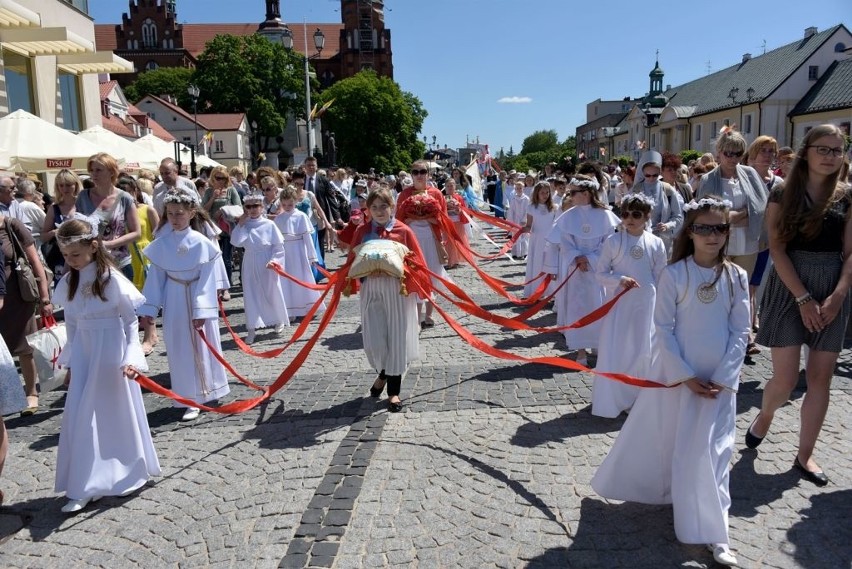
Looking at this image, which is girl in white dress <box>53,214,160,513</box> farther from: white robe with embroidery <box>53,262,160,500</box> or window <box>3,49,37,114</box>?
window <box>3,49,37,114</box>

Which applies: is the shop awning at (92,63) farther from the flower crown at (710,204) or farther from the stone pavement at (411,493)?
the flower crown at (710,204)

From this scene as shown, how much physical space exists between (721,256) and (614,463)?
1293 millimetres

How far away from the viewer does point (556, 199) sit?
1251 cm

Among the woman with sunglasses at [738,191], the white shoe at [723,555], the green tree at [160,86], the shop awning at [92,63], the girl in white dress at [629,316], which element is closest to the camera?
the white shoe at [723,555]

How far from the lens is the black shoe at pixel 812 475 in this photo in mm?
4273

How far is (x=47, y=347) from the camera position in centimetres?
588

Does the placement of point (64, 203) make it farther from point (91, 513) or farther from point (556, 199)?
point (556, 199)

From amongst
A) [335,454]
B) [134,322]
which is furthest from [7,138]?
[335,454]

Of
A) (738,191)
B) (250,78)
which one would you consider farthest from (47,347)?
(250,78)

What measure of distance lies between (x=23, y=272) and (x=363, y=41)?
345 feet

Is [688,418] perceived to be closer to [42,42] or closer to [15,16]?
[15,16]

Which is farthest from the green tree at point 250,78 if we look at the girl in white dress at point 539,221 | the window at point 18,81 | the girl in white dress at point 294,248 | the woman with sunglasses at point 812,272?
the woman with sunglasses at point 812,272

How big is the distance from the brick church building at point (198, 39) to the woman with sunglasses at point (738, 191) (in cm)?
9704

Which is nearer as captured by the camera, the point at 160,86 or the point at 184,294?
the point at 184,294
